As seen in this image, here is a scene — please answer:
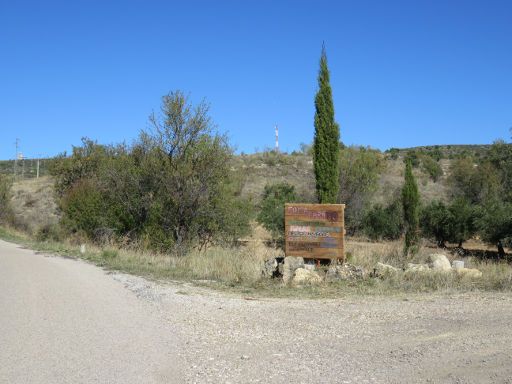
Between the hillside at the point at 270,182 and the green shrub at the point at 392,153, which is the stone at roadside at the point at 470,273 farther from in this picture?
the green shrub at the point at 392,153

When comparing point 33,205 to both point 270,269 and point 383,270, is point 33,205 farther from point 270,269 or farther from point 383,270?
point 383,270

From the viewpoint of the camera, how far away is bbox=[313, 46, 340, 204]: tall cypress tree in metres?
18.4

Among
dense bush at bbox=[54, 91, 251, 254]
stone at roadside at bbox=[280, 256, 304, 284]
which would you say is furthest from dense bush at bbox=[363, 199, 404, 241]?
stone at roadside at bbox=[280, 256, 304, 284]

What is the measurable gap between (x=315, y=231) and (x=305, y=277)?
2.13 metres

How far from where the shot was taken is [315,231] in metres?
14.6

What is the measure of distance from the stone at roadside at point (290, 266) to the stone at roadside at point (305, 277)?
22 centimetres

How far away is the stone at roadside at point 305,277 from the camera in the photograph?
1262 cm

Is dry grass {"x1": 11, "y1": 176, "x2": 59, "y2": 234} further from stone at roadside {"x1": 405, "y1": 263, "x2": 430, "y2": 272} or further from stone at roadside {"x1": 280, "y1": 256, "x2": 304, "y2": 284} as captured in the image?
stone at roadside {"x1": 405, "y1": 263, "x2": 430, "y2": 272}

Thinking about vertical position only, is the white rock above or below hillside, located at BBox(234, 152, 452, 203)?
below

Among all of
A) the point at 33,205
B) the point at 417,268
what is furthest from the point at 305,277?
the point at 33,205

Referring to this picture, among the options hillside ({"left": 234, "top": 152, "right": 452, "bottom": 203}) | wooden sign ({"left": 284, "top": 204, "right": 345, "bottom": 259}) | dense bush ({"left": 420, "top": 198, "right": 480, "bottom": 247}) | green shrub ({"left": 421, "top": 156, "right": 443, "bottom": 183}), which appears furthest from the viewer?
green shrub ({"left": 421, "top": 156, "right": 443, "bottom": 183})

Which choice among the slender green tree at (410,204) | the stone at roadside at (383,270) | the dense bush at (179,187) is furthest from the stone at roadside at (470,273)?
the slender green tree at (410,204)

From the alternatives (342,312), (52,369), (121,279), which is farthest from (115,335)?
(121,279)

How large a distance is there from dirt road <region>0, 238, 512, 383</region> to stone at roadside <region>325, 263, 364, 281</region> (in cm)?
244
